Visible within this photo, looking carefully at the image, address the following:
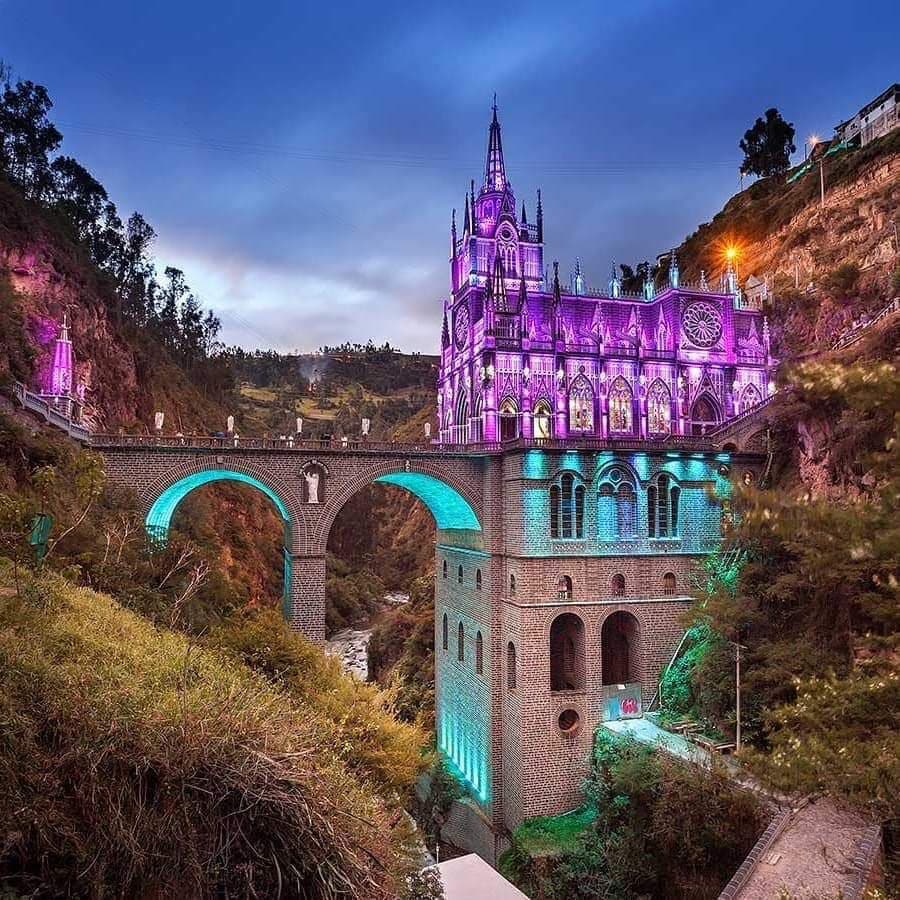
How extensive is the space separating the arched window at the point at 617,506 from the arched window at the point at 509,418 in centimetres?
638

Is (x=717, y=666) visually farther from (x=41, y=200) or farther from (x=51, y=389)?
(x=41, y=200)

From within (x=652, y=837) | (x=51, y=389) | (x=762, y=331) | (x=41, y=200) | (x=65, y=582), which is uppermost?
(x=41, y=200)

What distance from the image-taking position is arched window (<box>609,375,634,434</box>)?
33312 mm

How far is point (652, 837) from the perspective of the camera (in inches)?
692

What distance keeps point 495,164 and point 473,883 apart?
35.2 m

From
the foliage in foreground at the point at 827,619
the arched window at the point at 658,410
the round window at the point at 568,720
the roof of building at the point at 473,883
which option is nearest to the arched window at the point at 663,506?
the foliage in foreground at the point at 827,619

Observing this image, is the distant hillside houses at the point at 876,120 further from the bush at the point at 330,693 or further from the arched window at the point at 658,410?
the bush at the point at 330,693

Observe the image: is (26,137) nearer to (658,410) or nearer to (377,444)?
(377,444)

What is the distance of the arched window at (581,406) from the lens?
32531mm

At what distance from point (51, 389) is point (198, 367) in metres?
32.1

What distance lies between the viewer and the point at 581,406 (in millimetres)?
32750

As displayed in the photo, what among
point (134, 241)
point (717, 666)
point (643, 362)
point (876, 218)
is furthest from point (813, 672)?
point (134, 241)

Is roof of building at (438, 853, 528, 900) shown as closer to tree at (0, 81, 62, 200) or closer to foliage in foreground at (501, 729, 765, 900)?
foliage in foreground at (501, 729, 765, 900)

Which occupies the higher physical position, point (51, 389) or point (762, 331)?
point (762, 331)
